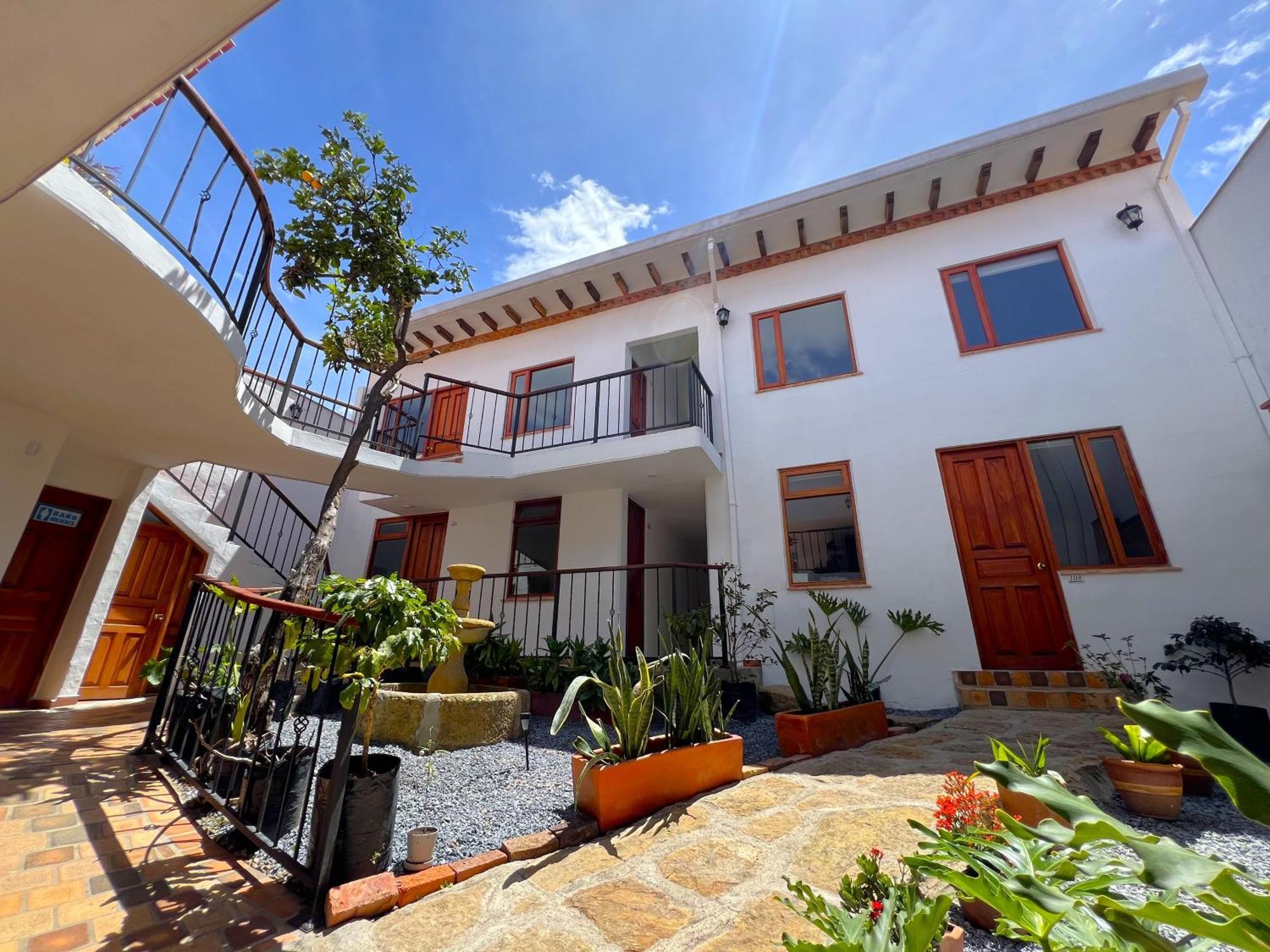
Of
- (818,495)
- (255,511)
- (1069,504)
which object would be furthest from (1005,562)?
(255,511)

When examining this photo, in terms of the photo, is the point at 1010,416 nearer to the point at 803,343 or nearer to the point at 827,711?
the point at 803,343

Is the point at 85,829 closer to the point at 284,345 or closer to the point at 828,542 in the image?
the point at 284,345

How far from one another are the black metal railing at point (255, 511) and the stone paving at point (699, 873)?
22.3ft

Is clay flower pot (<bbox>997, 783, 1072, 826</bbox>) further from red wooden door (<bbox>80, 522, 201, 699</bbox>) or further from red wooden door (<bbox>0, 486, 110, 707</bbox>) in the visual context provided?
red wooden door (<bbox>80, 522, 201, 699</bbox>)

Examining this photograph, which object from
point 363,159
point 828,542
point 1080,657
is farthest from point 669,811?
point 363,159

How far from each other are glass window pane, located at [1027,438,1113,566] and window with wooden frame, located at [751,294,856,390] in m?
2.32

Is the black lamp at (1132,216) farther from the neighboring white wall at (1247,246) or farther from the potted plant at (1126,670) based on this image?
the potted plant at (1126,670)

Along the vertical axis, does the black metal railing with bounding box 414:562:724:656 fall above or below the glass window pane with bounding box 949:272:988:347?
below

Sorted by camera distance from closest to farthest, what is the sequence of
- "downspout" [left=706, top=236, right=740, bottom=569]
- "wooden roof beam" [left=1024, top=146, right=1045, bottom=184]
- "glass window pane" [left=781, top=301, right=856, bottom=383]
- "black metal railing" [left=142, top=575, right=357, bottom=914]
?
"black metal railing" [left=142, top=575, right=357, bottom=914], "wooden roof beam" [left=1024, top=146, right=1045, bottom=184], "downspout" [left=706, top=236, right=740, bottom=569], "glass window pane" [left=781, top=301, right=856, bottom=383]

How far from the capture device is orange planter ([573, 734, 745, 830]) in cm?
253

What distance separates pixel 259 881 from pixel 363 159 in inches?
196

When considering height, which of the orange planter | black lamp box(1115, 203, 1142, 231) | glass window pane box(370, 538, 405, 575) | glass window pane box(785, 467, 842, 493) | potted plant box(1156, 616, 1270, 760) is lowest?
the orange planter

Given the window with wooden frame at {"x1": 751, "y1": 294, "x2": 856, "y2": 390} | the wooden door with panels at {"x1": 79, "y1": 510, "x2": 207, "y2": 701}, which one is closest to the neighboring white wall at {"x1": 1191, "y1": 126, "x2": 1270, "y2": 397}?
the window with wooden frame at {"x1": 751, "y1": 294, "x2": 856, "y2": 390}

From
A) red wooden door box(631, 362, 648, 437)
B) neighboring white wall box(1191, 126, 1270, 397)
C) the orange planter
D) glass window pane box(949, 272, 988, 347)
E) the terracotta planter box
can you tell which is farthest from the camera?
red wooden door box(631, 362, 648, 437)
